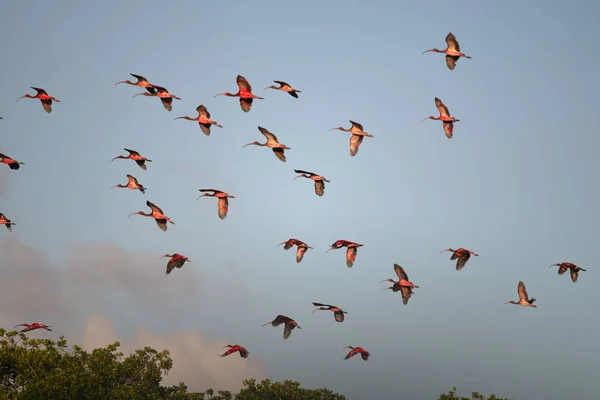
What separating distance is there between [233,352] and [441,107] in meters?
16.3

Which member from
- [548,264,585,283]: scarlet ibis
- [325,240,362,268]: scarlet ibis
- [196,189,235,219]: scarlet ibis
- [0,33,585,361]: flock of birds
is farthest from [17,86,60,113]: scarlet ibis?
[548,264,585,283]: scarlet ibis

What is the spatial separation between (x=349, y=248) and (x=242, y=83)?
897cm

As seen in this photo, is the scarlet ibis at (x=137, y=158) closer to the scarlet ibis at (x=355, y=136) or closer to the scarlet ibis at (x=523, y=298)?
the scarlet ibis at (x=355, y=136)

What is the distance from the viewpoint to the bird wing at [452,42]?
1336 inches

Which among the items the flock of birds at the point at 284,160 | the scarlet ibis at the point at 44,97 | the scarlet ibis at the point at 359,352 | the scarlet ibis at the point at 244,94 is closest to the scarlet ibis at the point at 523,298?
the flock of birds at the point at 284,160

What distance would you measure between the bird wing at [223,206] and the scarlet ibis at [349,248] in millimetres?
5523

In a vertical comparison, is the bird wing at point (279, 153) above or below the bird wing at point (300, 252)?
above

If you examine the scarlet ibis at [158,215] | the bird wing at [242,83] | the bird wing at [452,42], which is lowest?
the scarlet ibis at [158,215]

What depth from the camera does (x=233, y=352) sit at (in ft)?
91.5

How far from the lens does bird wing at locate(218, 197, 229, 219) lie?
34.2 meters

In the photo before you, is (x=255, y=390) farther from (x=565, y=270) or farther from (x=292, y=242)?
(x=565, y=270)

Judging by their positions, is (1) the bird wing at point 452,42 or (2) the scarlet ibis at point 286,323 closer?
(2) the scarlet ibis at point 286,323

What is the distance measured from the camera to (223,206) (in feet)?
113

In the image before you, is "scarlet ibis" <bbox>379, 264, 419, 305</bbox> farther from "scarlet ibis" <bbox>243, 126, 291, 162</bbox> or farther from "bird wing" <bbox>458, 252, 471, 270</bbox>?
"scarlet ibis" <bbox>243, 126, 291, 162</bbox>
